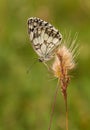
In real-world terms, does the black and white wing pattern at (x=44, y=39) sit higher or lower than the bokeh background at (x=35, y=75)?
higher

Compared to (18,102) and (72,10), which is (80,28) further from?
(18,102)

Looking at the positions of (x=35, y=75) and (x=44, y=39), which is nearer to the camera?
(x=44, y=39)

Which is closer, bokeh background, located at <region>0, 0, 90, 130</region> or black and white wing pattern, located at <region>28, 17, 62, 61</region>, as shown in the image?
black and white wing pattern, located at <region>28, 17, 62, 61</region>

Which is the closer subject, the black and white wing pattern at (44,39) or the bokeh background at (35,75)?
the black and white wing pattern at (44,39)

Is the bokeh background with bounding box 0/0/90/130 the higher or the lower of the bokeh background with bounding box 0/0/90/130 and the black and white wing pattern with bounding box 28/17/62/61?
the lower

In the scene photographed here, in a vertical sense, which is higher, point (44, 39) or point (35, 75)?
point (44, 39)
